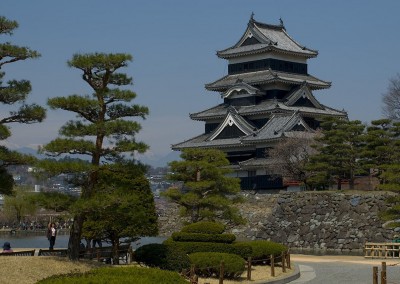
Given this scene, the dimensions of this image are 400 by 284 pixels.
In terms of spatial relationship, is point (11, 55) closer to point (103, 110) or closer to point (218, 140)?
point (103, 110)

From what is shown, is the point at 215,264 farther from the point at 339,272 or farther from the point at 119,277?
the point at 119,277

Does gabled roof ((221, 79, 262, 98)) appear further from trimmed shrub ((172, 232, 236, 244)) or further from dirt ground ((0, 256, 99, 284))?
dirt ground ((0, 256, 99, 284))

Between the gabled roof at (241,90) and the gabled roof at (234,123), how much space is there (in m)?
2.13

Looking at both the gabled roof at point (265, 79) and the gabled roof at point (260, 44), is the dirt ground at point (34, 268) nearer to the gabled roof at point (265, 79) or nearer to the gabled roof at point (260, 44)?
the gabled roof at point (265, 79)

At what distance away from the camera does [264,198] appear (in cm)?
6034

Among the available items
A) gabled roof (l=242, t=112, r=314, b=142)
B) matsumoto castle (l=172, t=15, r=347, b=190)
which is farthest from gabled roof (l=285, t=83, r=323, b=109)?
gabled roof (l=242, t=112, r=314, b=142)

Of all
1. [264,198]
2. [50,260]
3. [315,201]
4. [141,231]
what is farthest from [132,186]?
[264,198]

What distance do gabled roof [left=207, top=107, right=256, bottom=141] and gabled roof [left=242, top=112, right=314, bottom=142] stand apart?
5.07 ft

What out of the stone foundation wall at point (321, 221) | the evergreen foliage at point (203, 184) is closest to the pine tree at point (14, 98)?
Answer: the evergreen foliage at point (203, 184)

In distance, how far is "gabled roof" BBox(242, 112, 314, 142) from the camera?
62219mm

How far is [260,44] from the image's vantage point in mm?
70562

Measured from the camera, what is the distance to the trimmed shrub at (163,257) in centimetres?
2402

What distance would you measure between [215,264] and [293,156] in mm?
35714

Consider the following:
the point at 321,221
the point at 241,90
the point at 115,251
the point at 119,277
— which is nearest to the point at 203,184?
the point at 115,251
